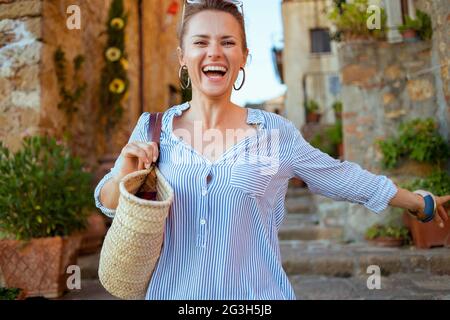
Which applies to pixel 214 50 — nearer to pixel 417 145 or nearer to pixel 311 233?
pixel 417 145

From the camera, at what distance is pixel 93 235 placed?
4.00m

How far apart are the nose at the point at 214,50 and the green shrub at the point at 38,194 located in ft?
6.85

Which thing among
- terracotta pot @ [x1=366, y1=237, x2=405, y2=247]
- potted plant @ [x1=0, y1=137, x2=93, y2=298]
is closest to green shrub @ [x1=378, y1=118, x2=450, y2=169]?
terracotta pot @ [x1=366, y1=237, x2=405, y2=247]

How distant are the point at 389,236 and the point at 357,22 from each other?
2.15 m

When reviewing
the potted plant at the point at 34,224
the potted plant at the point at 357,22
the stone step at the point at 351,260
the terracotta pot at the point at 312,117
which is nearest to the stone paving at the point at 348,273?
the stone step at the point at 351,260

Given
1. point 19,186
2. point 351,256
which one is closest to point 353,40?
point 351,256

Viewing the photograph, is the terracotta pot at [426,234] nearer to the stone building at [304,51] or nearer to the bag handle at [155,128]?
the bag handle at [155,128]

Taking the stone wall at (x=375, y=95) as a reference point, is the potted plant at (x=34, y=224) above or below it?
below

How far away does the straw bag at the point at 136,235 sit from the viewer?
104 cm

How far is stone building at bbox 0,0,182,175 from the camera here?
3.50m

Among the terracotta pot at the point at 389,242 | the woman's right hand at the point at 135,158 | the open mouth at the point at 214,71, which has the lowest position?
the terracotta pot at the point at 389,242

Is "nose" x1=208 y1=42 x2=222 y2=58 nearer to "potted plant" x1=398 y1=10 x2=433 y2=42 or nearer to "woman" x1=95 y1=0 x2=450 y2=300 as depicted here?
"woman" x1=95 y1=0 x2=450 y2=300

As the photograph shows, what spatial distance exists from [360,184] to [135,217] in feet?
2.21

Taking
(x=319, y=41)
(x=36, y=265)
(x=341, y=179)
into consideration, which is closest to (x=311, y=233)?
(x=36, y=265)
